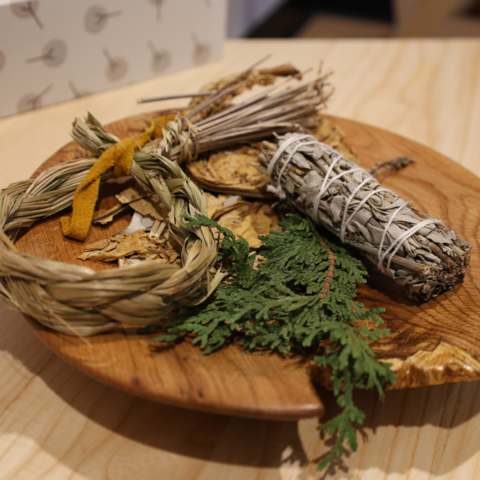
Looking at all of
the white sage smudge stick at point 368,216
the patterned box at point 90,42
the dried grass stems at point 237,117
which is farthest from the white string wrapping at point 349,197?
the patterned box at point 90,42

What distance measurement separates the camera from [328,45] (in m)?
1.63

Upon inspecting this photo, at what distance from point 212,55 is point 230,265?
97 cm

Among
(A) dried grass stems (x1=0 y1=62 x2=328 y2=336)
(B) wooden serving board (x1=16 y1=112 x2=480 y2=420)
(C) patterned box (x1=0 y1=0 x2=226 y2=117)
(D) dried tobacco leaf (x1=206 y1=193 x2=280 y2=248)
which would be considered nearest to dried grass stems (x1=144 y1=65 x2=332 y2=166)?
(A) dried grass stems (x1=0 y1=62 x2=328 y2=336)

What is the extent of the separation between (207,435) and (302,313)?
0.22m

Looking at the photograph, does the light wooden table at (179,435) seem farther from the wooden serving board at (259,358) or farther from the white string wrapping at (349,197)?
the white string wrapping at (349,197)

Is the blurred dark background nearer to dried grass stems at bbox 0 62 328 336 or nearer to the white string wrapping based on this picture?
dried grass stems at bbox 0 62 328 336

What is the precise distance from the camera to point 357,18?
2797 millimetres

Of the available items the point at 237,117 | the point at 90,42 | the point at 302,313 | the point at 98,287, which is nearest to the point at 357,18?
the point at 90,42

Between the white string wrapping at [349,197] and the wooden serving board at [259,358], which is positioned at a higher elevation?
the white string wrapping at [349,197]

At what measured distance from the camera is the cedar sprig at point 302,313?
21.6 inches

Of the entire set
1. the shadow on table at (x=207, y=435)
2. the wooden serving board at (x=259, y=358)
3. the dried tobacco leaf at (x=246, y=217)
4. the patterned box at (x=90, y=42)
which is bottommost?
the shadow on table at (x=207, y=435)

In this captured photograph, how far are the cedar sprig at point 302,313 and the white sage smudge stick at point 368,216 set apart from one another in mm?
44

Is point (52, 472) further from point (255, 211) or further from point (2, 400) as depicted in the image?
point (255, 211)

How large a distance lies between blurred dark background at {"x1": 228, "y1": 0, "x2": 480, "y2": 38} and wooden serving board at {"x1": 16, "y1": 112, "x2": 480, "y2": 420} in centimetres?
203
